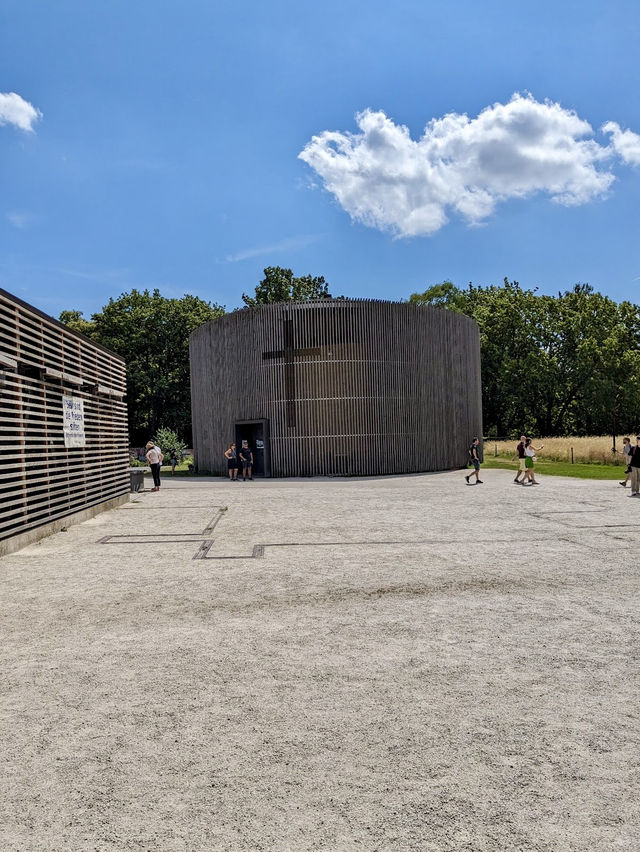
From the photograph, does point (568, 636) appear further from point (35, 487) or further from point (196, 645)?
point (35, 487)

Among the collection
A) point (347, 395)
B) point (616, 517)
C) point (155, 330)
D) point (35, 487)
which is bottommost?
point (616, 517)

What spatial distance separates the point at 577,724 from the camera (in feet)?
12.2

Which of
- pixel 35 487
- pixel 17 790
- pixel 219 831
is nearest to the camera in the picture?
pixel 219 831

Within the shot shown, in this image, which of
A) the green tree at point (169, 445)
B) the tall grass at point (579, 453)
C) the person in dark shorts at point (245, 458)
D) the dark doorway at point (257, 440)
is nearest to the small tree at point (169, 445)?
the green tree at point (169, 445)

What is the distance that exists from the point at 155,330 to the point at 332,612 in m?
54.4

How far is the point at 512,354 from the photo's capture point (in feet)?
218

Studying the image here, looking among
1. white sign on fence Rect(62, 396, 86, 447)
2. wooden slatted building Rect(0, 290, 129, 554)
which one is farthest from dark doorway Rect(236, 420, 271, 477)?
white sign on fence Rect(62, 396, 86, 447)

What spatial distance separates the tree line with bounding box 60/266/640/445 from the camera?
57188mm

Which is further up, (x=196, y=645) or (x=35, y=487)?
(x=35, y=487)

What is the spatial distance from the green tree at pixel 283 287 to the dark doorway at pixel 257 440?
31.9 m

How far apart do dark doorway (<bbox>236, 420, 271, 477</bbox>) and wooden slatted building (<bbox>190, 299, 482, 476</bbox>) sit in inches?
2.0

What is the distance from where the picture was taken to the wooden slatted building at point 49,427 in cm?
1065

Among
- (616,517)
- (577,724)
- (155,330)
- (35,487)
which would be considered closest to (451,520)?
(616,517)

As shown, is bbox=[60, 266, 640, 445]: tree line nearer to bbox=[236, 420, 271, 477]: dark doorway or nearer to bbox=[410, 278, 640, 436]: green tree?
bbox=[410, 278, 640, 436]: green tree
